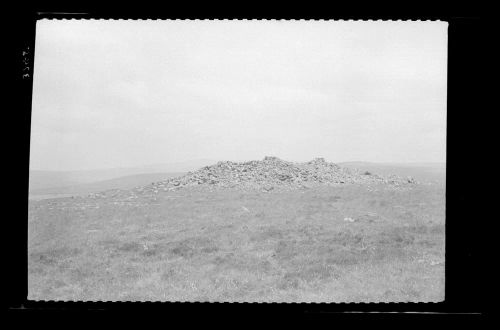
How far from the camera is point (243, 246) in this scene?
1692cm

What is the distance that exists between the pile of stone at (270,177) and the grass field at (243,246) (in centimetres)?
111

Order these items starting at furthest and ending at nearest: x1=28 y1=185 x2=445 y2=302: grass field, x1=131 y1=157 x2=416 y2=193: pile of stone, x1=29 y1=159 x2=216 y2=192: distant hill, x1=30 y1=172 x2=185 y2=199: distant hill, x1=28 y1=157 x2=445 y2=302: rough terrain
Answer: x1=29 y1=159 x2=216 y2=192: distant hill, x1=30 y1=172 x2=185 y2=199: distant hill, x1=131 y1=157 x2=416 y2=193: pile of stone, x1=28 y1=157 x2=445 y2=302: rough terrain, x1=28 y1=185 x2=445 y2=302: grass field

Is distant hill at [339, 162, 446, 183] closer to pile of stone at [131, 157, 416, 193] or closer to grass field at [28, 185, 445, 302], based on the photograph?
pile of stone at [131, 157, 416, 193]

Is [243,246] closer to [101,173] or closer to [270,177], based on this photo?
[270,177]

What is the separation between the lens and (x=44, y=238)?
18.4 m

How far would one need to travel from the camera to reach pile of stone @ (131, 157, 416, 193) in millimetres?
23469

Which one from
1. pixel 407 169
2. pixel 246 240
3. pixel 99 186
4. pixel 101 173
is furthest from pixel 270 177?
pixel 101 173

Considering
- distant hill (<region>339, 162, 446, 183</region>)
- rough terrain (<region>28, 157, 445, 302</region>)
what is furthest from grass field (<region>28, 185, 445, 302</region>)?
distant hill (<region>339, 162, 446, 183</region>)

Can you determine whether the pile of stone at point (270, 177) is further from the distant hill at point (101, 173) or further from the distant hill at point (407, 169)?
the distant hill at point (101, 173)

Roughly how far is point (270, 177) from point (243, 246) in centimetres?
822

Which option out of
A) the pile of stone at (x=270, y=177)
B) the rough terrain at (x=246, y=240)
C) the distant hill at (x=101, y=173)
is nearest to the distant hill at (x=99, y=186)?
the distant hill at (x=101, y=173)

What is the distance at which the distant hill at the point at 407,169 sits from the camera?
2372 cm

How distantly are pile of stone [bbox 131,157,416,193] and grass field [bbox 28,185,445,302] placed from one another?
111 cm
